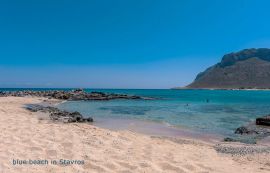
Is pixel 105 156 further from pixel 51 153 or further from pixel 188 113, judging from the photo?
pixel 188 113

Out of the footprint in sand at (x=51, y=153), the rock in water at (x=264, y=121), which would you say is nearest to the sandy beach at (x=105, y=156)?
the footprint in sand at (x=51, y=153)

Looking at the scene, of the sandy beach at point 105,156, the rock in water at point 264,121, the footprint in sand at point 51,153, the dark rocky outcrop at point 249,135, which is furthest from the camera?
the rock in water at point 264,121

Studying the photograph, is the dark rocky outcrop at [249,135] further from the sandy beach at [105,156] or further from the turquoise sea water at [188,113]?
the sandy beach at [105,156]

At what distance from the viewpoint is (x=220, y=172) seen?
8.20 metres

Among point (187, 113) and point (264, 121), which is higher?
point (264, 121)

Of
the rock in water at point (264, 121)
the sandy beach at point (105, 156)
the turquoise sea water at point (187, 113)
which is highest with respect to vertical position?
the sandy beach at point (105, 156)

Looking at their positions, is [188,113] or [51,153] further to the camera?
[188,113]

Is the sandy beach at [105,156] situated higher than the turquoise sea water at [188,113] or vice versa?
the sandy beach at [105,156]

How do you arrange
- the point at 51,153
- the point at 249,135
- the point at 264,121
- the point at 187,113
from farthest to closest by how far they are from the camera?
the point at 187,113, the point at 264,121, the point at 249,135, the point at 51,153

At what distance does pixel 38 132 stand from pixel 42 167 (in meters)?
5.28

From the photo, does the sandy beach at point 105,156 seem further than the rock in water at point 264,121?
No

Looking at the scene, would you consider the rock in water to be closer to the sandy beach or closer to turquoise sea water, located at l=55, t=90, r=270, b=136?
turquoise sea water, located at l=55, t=90, r=270, b=136

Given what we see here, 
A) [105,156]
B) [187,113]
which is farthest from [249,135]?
[187,113]

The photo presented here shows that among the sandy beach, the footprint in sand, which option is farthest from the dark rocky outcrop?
the footprint in sand
